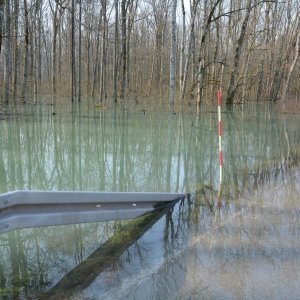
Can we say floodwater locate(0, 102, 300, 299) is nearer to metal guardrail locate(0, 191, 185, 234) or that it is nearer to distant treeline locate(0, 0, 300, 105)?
metal guardrail locate(0, 191, 185, 234)

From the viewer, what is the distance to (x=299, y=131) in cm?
1445

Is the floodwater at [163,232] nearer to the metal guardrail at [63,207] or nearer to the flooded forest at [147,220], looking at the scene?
the flooded forest at [147,220]

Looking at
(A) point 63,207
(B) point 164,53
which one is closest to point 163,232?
(A) point 63,207

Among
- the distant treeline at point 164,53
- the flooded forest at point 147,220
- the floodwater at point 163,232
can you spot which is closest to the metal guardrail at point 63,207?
the flooded forest at point 147,220

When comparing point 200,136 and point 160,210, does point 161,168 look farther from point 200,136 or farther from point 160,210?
point 200,136

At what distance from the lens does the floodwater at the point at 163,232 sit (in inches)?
129

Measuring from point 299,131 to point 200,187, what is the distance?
917cm

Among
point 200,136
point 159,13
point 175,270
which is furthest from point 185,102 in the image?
point 175,270

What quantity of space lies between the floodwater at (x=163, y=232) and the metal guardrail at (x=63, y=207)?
Answer: 0.26 m

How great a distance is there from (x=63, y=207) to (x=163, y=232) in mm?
1272

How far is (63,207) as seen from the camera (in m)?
3.78

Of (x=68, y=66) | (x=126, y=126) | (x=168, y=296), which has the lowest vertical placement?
(x=168, y=296)

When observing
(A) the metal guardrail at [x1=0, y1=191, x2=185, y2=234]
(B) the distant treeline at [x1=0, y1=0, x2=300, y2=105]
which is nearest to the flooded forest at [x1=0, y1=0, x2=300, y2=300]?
(A) the metal guardrail at [x1=0, y1=191, x2=185, y2=234]

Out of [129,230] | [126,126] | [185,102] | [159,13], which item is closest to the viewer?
[129,230]
